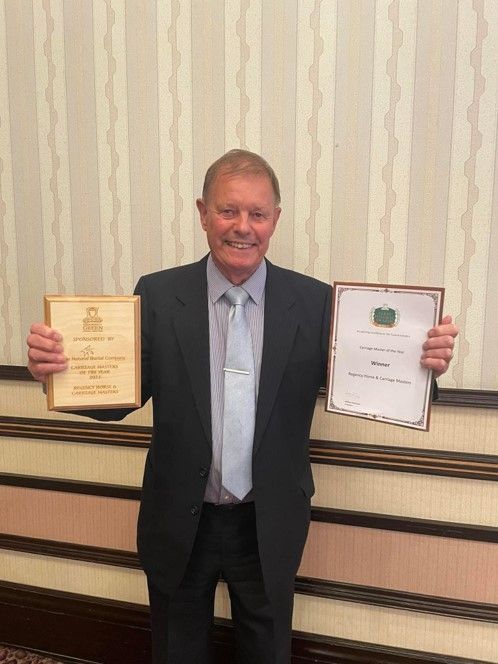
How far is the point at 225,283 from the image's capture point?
54.6 inches

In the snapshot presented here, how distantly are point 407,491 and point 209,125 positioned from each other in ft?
4.24

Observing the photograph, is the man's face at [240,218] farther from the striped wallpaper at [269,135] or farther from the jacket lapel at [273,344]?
the striped wallpaper at [269,135]

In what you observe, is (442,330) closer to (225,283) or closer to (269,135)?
(225,283)

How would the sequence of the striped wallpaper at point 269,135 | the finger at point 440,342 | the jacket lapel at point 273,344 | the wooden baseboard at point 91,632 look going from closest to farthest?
the finger at point 440,342 → the jacket lapel at point 273,344 → the striped wallpaper at point 269,135 → the wooden baseboard at point 91,632


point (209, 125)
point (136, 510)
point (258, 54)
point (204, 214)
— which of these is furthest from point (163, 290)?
point (136, 510)

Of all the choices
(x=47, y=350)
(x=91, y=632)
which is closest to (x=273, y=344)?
(x=47, y=350)

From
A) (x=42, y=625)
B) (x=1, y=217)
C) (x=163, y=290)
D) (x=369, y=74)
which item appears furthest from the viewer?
(x=42, y=625)

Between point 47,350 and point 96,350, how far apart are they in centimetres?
11

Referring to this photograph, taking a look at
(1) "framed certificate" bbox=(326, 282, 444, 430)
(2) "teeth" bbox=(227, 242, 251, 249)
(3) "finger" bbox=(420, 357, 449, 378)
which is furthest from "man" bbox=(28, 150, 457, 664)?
(3) "finger" bbox=(420, 357, 449, 378)

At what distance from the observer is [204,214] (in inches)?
53.9

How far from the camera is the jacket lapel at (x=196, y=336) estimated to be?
134cm

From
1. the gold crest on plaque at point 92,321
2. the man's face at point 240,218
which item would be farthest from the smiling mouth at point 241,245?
the gold crest on plaque at point 92,321

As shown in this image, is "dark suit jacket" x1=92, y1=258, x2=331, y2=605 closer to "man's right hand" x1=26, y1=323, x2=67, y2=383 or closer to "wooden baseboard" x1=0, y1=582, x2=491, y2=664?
"man's right hand" x1=26, y1=323, x2=67, y2=383

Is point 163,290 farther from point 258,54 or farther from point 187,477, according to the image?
point 258,54
